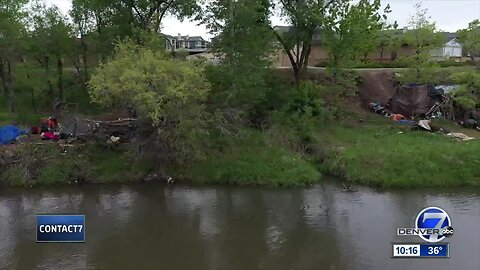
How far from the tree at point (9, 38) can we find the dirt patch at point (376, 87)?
68.1ft

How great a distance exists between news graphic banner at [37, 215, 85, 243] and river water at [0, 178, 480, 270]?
11.0 inches

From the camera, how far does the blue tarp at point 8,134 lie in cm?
2044

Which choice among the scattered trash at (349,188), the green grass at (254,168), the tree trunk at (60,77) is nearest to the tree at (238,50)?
the green grass at (254,168)

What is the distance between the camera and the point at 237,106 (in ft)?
70.6

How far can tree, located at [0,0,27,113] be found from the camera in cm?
2348

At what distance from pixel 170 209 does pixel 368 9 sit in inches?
611

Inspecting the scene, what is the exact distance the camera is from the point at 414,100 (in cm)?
2448

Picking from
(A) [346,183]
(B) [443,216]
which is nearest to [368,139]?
(A) [346,183]

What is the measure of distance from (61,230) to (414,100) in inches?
776

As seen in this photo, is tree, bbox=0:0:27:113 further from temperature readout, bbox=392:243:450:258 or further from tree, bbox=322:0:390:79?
temperature readout, bbox=392:243:450:258

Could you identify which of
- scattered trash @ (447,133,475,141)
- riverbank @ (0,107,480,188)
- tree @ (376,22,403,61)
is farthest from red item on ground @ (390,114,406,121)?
tree @ (376,22,403,61)

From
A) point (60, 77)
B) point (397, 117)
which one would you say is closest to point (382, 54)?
point (397, 117)

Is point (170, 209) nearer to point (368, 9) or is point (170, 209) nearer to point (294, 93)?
point (294, 93)

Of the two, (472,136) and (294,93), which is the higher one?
(294,93)
